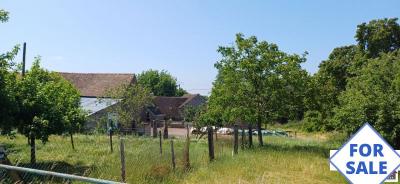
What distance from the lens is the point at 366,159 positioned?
4.74m

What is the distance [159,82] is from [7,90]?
76.3m

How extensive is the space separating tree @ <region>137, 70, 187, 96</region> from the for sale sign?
83.9 meters

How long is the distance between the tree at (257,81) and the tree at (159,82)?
216 feet

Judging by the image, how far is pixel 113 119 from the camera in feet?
126

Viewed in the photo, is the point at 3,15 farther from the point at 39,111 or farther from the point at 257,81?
the point at 257,81

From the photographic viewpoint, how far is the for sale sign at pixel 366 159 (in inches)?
185

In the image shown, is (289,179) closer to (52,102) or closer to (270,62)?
(52,102)

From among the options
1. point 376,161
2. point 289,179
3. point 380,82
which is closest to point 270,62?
point 380,82

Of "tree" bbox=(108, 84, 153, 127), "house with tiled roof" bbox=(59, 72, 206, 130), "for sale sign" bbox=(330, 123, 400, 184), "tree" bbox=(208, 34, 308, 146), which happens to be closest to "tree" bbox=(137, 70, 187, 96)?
"house with tiled roof" bbox=(59, 72, 206, 130)

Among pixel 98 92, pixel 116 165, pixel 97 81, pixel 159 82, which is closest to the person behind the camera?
pixel 116 165

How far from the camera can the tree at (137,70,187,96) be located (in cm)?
8950

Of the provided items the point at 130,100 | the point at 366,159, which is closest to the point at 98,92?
the point at 130,100

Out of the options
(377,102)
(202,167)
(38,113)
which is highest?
(377,102)

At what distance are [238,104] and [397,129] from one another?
26.2 ft
